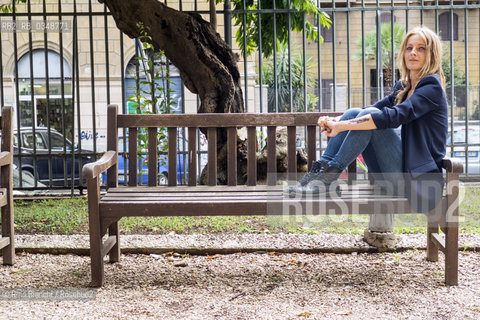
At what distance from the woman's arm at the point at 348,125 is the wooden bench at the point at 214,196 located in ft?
1.24

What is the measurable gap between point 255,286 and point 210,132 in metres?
1.16

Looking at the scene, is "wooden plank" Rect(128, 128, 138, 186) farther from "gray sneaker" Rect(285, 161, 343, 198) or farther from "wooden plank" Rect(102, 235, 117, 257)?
"gray sneaker" Rect(285, 161, 343, 198)

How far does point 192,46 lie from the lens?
5.81m

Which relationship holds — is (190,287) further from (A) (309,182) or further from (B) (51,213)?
(B) (51,213)

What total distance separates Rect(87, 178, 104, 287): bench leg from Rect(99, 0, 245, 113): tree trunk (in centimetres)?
281

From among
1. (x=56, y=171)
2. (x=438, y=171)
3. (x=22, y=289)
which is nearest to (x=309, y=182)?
(x=438, y=171)

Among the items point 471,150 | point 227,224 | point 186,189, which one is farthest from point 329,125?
point 471,150

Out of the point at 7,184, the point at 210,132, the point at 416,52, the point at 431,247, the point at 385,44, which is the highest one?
the point at 385,44

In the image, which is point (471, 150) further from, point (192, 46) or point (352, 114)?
point (352, 114)

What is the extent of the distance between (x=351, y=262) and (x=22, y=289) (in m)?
2.05

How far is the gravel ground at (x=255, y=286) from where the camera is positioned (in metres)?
2.91

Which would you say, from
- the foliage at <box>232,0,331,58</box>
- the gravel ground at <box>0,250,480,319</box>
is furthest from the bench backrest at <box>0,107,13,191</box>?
the foliage at <box>232,0,331,58</box>

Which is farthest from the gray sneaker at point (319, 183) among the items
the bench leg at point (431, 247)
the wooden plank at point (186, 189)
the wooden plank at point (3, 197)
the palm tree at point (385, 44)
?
the palm tree at point (385, 44)

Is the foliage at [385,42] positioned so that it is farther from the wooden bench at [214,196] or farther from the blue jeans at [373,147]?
the blue jeans at [373,147]
